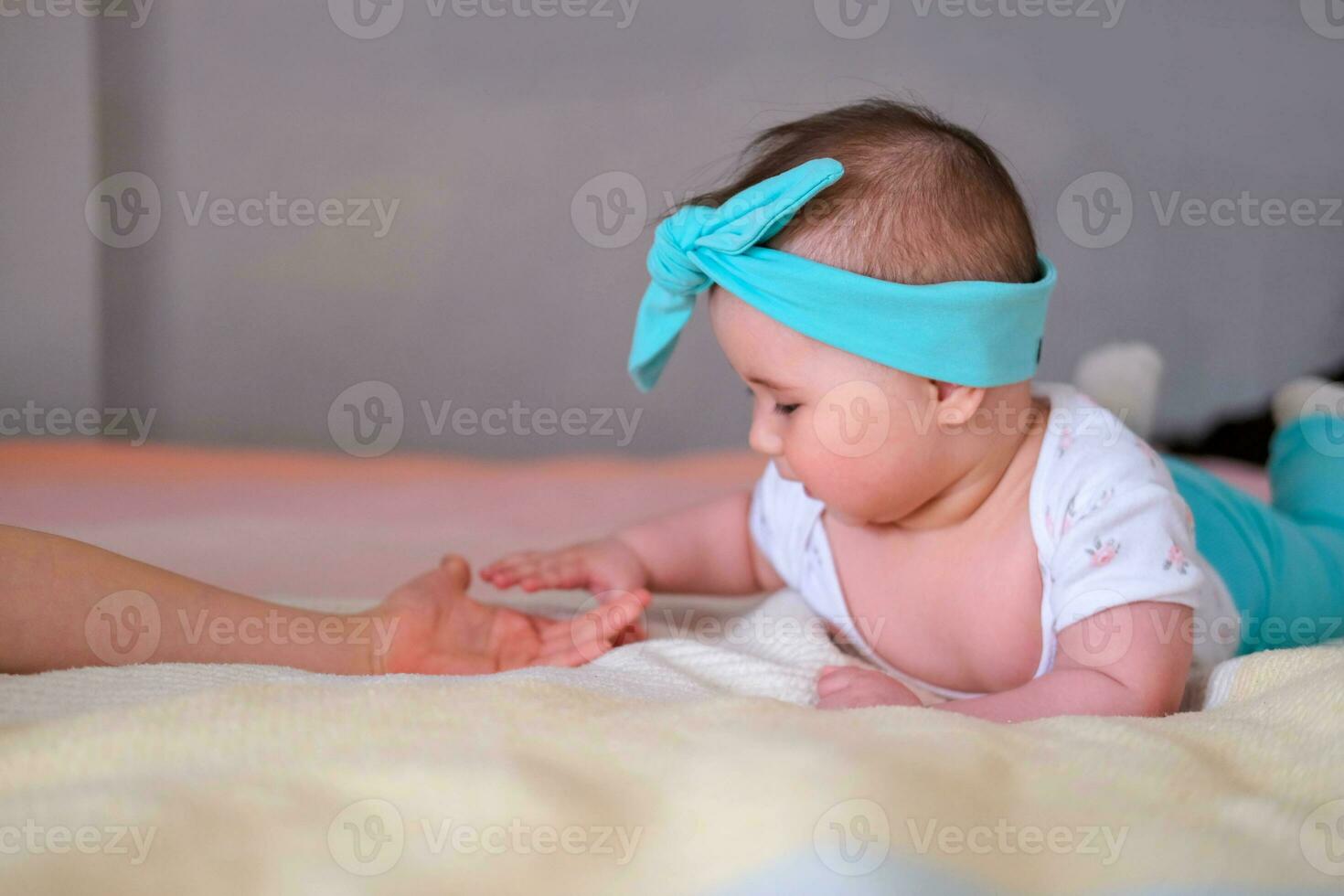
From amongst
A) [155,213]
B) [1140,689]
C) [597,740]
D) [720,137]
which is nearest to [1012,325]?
[1140,689]

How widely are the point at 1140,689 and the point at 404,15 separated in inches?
60.3

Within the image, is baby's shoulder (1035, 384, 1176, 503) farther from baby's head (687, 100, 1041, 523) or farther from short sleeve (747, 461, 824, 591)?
short sleeve (747, 461, 824, 591)

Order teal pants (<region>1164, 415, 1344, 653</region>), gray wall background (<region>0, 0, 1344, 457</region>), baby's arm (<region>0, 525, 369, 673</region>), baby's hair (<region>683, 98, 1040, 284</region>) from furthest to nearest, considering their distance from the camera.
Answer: gray wall background (<region>0, 0, 1344, 457</region>) → teal pants (<region>1164, 415, 1344, 653</region>) → baby's hair (<region>683, 98, 1040, 284</region>) → baby's arm (<region>0, 525, 369, 673</region>)

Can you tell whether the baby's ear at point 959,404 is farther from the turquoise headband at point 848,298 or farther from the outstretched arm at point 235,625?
the outstretched arm at point 235,625

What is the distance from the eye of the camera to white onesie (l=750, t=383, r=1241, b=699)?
91cm

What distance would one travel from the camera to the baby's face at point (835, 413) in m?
0.98

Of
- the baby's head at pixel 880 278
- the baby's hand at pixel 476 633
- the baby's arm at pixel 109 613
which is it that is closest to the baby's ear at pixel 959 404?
the baby's head at pixel 880 278

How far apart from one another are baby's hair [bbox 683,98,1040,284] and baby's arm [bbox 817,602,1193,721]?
11.7 inches

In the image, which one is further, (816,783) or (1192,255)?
(1192,255)

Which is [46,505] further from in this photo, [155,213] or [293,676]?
[293,676]

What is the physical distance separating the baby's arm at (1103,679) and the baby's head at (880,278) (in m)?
0.18

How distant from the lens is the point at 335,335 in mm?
1950

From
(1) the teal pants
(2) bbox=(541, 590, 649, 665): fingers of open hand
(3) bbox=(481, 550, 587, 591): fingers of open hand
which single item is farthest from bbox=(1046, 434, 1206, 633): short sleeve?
(3) bbox=(481, 550, 587, 591): fingers of open hand

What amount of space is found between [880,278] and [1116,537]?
28cm
